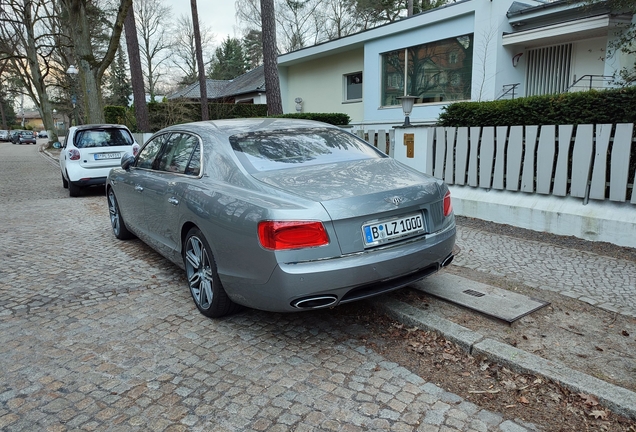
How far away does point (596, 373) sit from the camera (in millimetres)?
2832

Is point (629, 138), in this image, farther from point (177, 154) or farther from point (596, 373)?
point (177, 154)

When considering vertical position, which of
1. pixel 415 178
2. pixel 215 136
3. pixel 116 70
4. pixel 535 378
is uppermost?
pixel 116 70

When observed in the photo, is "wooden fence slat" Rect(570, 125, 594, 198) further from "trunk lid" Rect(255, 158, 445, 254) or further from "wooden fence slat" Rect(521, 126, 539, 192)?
"trunk lid" Rect(255, 158, 445, 254)

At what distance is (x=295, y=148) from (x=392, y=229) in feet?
4.33

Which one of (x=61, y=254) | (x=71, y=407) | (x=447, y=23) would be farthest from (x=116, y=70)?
(x=71, y=407)

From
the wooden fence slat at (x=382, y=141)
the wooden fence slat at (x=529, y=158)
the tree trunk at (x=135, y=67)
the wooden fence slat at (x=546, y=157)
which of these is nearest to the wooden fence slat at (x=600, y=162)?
the wooden fence slat at (x=546, y=157)

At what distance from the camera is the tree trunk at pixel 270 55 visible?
12750mm

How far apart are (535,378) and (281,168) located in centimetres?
230

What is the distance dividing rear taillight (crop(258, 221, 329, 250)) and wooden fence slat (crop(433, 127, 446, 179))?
16.8ft

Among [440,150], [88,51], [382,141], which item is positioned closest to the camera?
[440,150]

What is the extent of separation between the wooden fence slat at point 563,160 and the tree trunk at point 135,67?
56.5 feet

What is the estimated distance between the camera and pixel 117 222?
21.3ft

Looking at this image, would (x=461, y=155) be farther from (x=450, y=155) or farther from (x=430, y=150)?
(x=430, y=150)

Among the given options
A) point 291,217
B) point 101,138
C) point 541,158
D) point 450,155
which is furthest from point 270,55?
point 291,217
